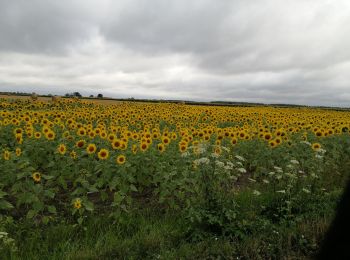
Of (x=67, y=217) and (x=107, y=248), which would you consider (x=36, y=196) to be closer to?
(x=67, y=217)

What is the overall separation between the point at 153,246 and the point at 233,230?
1.21 meters

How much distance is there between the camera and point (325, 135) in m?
13.0

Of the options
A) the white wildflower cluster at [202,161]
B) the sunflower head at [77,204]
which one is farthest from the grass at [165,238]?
the white wildflower cluster at [202,161]

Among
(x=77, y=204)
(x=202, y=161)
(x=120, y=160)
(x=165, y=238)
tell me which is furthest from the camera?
(x=120, y=160)

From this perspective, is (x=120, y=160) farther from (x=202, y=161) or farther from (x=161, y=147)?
(x=202, y=161)

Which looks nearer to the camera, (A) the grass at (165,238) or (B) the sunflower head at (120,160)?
(A) the grass at (165,238)

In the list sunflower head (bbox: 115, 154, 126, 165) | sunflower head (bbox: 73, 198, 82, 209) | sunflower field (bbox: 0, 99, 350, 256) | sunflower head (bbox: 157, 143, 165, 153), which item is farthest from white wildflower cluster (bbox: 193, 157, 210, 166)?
sunflower head (bbox: 157, 143, 165, 153)

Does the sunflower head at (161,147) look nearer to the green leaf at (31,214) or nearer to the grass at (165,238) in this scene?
the grass at (165,238)

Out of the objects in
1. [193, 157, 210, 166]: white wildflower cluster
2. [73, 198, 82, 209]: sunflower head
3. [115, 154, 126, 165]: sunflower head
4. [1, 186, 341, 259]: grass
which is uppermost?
[193, 157, 210, 166]: white wildflower cluster

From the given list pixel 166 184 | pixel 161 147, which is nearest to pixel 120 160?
pixel 166 184

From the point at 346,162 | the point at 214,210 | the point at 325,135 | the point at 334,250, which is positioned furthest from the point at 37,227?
the point at 325,135

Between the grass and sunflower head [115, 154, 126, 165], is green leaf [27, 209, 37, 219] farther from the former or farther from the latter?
sunflower head [115, 154, 126, 165]

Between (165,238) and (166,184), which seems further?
(166,184)

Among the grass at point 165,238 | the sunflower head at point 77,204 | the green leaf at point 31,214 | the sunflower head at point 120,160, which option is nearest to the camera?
the grass at point 165,238
